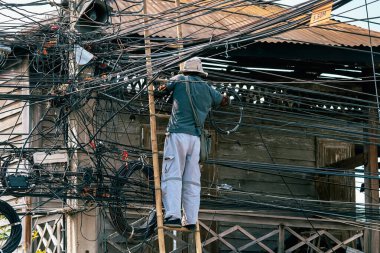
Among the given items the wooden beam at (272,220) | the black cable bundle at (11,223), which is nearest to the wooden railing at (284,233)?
the wooden beam at (272,220)

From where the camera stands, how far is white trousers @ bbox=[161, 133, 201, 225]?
13.3 metres

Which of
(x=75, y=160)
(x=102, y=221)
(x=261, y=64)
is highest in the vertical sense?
(x=261, y=64)

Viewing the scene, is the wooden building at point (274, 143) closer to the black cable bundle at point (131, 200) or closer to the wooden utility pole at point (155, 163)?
the black cable bundle at point (131, 200)

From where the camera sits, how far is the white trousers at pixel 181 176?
13312mm

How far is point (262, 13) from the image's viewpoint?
789 inches

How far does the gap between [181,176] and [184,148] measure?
0.34 m

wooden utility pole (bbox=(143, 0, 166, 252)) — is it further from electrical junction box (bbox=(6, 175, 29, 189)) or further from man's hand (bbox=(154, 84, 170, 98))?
electrical junction box (bbox=(6, 175, 29, 189))

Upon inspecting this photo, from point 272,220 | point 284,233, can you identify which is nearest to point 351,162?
point 284,233

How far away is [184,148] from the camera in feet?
44.2

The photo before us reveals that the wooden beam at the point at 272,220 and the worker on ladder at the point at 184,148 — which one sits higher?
the worker on ladder at the point at 184,148

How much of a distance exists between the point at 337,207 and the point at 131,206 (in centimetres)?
402

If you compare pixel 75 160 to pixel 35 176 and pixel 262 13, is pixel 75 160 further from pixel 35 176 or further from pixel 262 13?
pixel 262 13

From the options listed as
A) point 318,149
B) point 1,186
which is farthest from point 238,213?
point 1,186

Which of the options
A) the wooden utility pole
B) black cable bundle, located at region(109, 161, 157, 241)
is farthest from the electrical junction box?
the wooden utility pole
